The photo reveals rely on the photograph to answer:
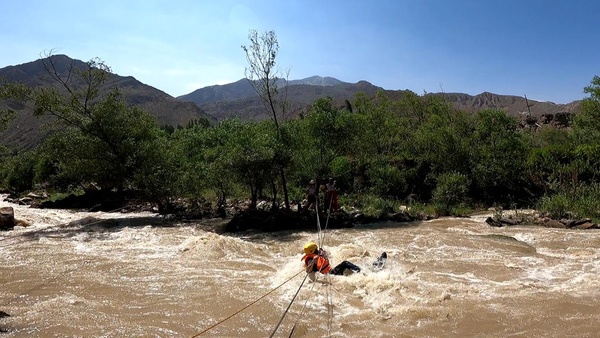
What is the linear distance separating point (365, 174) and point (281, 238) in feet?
41.4

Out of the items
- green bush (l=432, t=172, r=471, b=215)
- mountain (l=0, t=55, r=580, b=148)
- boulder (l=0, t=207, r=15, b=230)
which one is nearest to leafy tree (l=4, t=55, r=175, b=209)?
boulder (l=0, t=207, r=15, b=230)

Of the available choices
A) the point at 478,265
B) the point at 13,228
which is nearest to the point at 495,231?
the point at 478,265

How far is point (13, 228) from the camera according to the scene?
1619cm

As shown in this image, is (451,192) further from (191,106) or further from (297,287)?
(191,106)

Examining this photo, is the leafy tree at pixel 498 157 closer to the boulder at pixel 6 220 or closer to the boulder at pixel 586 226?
the boulder at pixel 586 226


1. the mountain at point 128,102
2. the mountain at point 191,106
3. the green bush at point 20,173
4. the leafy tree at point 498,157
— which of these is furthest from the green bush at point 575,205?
the mountain at point 128,102

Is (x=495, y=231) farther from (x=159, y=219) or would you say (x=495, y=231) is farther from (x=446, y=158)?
(x=159, y=219)

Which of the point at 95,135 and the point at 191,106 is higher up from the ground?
the point at 191,106

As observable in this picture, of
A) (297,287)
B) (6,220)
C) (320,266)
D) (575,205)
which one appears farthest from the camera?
(575,205)

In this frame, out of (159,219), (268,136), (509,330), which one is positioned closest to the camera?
(509,330)

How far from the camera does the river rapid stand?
641 cm

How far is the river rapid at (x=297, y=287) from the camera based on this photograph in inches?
252

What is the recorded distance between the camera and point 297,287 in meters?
8.41

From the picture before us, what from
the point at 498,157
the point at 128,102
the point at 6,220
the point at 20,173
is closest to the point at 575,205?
the point at 498,157
